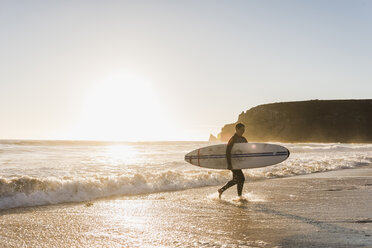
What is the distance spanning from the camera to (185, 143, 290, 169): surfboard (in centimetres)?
970

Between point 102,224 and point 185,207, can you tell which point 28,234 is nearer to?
point 102,224

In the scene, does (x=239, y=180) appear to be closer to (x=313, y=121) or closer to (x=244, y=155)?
(x=244, y=155)

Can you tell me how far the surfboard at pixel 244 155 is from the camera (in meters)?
9.70

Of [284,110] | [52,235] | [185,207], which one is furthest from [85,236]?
[284,110]

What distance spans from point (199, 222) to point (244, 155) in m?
4.09

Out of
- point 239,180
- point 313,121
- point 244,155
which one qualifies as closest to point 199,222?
point 239,180

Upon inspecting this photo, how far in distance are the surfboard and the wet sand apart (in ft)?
3.77

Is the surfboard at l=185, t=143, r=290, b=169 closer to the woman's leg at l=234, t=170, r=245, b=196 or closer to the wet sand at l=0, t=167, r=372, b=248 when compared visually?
the woman's leg at l=234, t=170, r=245, b=196

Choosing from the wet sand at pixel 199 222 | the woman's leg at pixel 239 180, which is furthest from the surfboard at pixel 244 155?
the wet sand at pixel 199 222

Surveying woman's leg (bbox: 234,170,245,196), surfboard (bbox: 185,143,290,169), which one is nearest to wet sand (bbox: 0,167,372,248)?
woman's leg (bbox: 234,170,245,196)

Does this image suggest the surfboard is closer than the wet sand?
No

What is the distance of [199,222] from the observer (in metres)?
5.99

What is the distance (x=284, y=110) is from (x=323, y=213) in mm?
117587

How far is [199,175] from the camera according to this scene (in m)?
13.2
